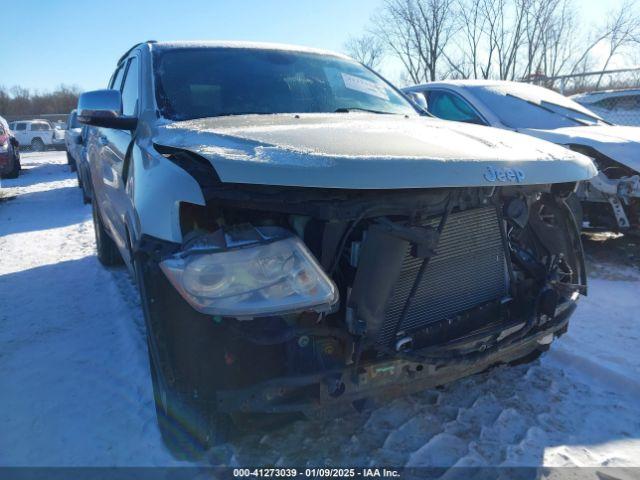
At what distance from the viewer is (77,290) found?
425 cm

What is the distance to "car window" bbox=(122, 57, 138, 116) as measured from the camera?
301 centimetres

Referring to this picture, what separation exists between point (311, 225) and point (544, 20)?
34334 millimetres

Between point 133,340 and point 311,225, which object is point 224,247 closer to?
point 311,225

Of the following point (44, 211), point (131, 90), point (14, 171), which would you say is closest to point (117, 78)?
point (131, 90)

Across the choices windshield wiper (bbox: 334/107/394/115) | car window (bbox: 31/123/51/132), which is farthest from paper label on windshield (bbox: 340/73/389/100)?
car window (bbox: 31/123/51/132)

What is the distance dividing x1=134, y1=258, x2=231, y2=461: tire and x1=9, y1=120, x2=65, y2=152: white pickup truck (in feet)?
92.8

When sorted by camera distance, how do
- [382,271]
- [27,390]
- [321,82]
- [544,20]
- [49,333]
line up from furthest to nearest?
[544,20] < [49,333] < [321,82] < [27,390] < [382,271]

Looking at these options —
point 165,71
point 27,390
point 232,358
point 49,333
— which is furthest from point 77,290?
point 232,358

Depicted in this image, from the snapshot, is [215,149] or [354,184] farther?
[215,149]

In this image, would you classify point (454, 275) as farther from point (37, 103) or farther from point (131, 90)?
point (37, 103)

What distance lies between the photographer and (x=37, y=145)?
27188 mm

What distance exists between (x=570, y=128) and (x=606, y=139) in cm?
61

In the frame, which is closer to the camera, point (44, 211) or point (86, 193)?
point (86, 193)

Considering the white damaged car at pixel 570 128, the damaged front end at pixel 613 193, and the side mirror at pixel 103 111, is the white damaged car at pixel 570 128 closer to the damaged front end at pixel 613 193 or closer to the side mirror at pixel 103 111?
the damaged front end at pixel 613 193
